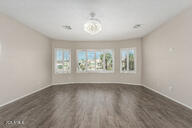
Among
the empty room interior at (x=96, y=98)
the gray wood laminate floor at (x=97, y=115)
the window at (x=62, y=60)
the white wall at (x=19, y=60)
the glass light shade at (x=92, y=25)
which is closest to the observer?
the gray wood laminate floor at (x=97, y=115)

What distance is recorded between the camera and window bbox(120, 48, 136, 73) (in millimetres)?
5441

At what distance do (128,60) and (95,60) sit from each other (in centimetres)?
210

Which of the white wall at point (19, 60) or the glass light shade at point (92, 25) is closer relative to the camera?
the glass light shade at point (92, 25)

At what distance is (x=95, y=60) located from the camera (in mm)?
6043

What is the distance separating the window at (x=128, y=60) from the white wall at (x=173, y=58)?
1.06m

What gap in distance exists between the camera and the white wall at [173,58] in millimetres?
2498

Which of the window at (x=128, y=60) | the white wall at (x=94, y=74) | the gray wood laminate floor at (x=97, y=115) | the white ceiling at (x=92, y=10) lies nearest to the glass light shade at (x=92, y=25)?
the white ceiling at (x=92, y=10)

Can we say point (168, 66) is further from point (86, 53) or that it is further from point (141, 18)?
point (86, 53)

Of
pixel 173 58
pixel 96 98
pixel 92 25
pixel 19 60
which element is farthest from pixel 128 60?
pixel 19 60

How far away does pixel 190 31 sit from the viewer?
2.42m

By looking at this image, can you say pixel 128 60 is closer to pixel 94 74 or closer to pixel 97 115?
pixel 94 74

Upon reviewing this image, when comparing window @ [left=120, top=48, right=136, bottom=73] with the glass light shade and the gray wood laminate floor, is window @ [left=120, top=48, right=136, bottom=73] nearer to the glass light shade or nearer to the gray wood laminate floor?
the gray wood laminate floor

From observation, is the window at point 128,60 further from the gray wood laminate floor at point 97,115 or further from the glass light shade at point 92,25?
the glass light shade at point 92,25

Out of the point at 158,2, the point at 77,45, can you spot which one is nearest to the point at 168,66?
the point at 158,2
